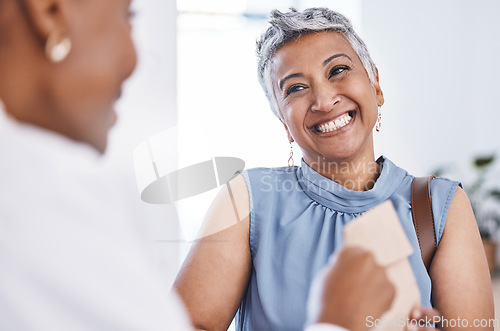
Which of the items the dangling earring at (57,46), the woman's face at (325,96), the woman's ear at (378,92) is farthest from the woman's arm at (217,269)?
the dangling earring at (57,46)

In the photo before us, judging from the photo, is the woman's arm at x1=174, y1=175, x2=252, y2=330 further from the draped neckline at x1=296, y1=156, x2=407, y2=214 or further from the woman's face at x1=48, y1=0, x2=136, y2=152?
the woman's face at x1=48, y1=0, x2=136, y2=152

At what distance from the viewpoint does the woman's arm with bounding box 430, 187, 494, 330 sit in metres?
0.50

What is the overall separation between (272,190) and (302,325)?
182mm

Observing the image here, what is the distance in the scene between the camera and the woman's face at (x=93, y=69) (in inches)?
8.0

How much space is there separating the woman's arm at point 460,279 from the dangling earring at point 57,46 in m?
0.46

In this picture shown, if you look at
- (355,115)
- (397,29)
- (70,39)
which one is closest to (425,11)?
(397,29)

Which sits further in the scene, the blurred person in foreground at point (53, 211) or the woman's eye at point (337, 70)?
the woman's eye at point (337, 70)

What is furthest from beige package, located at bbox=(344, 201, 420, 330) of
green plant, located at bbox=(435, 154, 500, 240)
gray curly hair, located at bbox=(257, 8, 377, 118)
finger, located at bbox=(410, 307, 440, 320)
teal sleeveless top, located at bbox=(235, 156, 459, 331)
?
green plant, located at bbox=(435, 154, 500, 240)

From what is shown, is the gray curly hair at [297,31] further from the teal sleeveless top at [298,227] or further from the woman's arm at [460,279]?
the woman's arm at [460,279]

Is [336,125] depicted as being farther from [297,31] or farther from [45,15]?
[45,15]

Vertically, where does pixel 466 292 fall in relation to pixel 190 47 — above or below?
below

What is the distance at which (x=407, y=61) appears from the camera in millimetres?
646

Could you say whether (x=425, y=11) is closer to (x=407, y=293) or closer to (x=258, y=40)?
(x=258, y=40)

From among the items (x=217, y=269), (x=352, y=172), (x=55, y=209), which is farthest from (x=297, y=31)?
(x=55, y=209)
